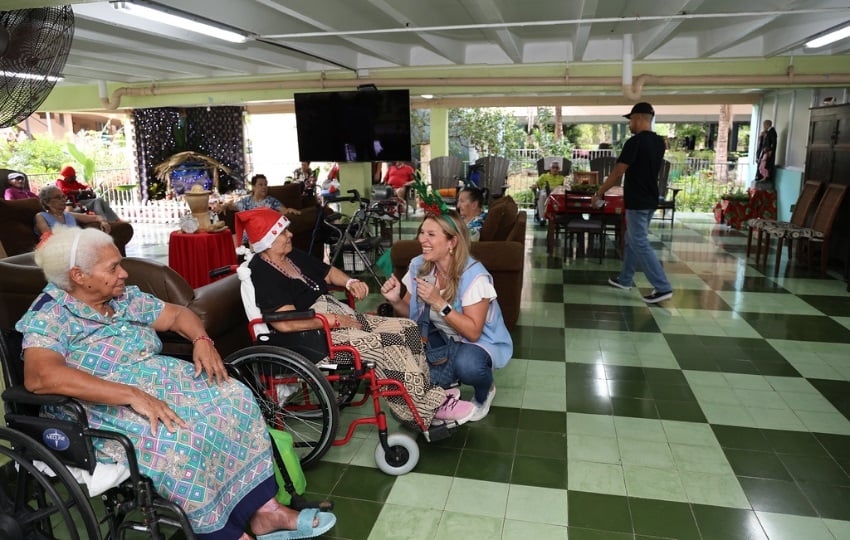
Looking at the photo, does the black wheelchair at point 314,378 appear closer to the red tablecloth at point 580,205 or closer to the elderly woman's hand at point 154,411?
the elderly woman's hand at point 154,411

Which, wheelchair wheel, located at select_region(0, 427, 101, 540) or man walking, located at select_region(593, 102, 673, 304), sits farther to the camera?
man walking, located at select_region(593, 102, 673, 304)

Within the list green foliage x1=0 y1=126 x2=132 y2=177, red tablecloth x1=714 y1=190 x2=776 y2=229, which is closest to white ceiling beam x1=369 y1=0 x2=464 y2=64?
red tablecloth x1=714 y1=190 x2=776 y2=229

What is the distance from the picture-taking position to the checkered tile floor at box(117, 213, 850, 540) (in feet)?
7.74

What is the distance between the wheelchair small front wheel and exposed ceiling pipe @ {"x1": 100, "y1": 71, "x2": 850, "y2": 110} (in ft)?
19.2

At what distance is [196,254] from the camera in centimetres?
528

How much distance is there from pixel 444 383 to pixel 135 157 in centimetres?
1211

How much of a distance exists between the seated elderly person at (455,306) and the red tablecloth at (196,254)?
9.19ft

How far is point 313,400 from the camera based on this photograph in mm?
3164

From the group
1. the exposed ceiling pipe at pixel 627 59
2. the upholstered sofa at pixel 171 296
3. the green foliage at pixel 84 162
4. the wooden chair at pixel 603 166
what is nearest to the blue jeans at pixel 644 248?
the exposed ceiling pipe at pixel 627 59

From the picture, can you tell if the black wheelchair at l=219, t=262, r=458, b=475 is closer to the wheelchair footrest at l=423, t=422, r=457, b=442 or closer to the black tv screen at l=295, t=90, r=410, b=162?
the wheelchair footrest at l=423, t=422, r=457, b=442

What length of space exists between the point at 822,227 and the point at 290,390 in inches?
229

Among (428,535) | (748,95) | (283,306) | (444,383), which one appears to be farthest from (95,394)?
(748,95)

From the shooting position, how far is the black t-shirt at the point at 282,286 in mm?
2709

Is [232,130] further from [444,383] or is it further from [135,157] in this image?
[444,383]
